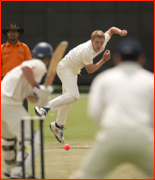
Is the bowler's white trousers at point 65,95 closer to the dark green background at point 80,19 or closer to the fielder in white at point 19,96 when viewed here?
the fielder in white at point 19,96

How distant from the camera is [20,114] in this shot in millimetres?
4027

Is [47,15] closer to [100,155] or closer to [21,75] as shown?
[21,75]

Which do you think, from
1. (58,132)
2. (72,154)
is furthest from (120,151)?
(58,132)

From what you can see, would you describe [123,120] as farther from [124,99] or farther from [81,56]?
[81,56]

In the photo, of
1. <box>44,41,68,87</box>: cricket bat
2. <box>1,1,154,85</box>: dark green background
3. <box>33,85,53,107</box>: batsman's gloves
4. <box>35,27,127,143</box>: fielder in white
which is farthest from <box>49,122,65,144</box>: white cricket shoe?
<box>1,1,154,85</box>: dark green background

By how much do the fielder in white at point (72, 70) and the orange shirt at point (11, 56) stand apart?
77 centimetres

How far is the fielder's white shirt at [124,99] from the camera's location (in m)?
2.79

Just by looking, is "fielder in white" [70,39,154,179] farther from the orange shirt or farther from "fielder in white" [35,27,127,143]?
the orange shirt

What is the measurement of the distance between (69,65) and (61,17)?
36.7ft

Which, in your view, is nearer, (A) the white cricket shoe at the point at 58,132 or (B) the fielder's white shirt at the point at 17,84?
(B) the fielder's white shirt at the point at 17,84

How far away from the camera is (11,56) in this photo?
691cm

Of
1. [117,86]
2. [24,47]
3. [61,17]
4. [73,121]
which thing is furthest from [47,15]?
[117,86]

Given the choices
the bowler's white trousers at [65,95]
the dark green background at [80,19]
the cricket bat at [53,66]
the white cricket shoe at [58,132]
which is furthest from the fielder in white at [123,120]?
the dark green background at [80,19]

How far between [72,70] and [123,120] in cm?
401
